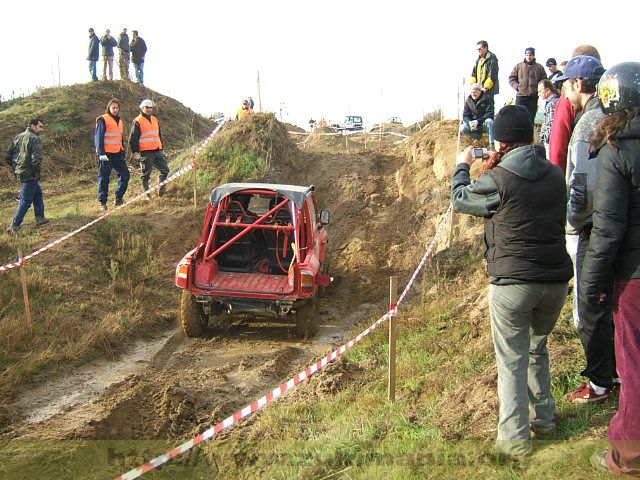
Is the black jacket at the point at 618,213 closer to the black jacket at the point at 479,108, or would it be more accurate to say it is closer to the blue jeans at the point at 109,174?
the black jacket at the point at 479,108

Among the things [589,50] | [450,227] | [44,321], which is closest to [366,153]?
[450,227]

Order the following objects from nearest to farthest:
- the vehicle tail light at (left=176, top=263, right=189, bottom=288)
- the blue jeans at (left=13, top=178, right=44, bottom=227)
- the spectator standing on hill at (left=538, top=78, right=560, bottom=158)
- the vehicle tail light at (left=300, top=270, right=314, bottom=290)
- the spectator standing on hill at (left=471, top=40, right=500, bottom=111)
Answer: the vehicle tail light at (left=300, top=270, right=314, bottom=290)
the vehicle tail light at (left=176, top=263, right=189, bottom=288)
the spectator standing on hill at (left=538, top=78, right=560, bottom=158)
the blue jeans at (left=13, top=178, right=44, bottom=227)
the spectator standing on hill at (left=471, top=40, right=500, bottom=111)

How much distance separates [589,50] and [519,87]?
23.4 ft

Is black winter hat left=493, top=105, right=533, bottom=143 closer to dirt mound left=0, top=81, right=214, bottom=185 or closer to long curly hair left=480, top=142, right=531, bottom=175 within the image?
long curly hair left=480, top=142, right=531, bottom=175

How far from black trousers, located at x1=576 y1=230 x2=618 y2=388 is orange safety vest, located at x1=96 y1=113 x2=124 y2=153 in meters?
9.80

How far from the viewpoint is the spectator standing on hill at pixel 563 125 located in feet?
15.8

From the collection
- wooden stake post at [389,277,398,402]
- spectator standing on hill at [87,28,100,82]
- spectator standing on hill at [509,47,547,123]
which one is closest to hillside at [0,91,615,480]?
wooden stake post at [389,277,398,402]

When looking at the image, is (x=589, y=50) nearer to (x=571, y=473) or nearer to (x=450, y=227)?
(x=571, y=473)

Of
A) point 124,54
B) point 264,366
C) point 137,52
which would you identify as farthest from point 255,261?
point 124,54

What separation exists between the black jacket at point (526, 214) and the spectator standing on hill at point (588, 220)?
0.43 m

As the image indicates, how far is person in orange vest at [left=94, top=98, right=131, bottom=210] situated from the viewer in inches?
461

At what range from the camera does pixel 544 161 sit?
3.68m

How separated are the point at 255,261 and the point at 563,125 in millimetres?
5231

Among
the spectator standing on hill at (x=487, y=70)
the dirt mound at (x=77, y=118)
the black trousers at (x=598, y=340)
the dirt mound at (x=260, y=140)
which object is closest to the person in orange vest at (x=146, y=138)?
the dirt mound at (x=260, y=140)
